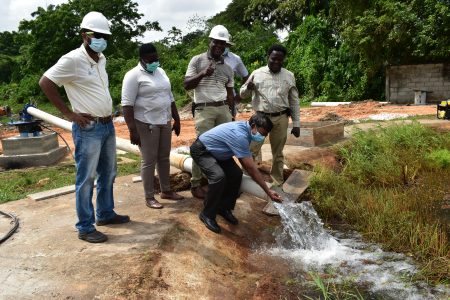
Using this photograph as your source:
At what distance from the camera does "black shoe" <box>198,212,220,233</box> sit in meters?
4.32

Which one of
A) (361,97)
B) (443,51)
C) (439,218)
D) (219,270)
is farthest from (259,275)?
(361,97)

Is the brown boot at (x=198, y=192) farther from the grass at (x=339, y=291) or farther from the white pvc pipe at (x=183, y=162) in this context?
the grass at (x=339, y=291)

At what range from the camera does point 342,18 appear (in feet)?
58.4

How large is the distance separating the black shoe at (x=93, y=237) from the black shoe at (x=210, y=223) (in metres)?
1.04

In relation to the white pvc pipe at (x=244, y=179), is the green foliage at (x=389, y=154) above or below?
below

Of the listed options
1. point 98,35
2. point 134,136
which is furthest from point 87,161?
point 98,35

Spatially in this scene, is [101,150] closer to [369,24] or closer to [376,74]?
[369,24]

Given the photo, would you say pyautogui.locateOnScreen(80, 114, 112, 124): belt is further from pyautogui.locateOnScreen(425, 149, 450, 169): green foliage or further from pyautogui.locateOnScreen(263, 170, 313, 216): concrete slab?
pyautogui.locateOnScreen(425, 149, 450, 169): green foliage

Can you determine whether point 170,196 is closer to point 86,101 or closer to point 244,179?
point 244,179

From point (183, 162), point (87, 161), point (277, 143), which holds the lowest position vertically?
point (183, 162)

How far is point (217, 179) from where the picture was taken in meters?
4.23

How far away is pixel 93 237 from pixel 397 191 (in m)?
3.93

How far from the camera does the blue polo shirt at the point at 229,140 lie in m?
4.08

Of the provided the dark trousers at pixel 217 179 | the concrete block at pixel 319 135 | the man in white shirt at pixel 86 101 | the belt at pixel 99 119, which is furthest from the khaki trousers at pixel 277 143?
the concrete block at pixel 319 135
